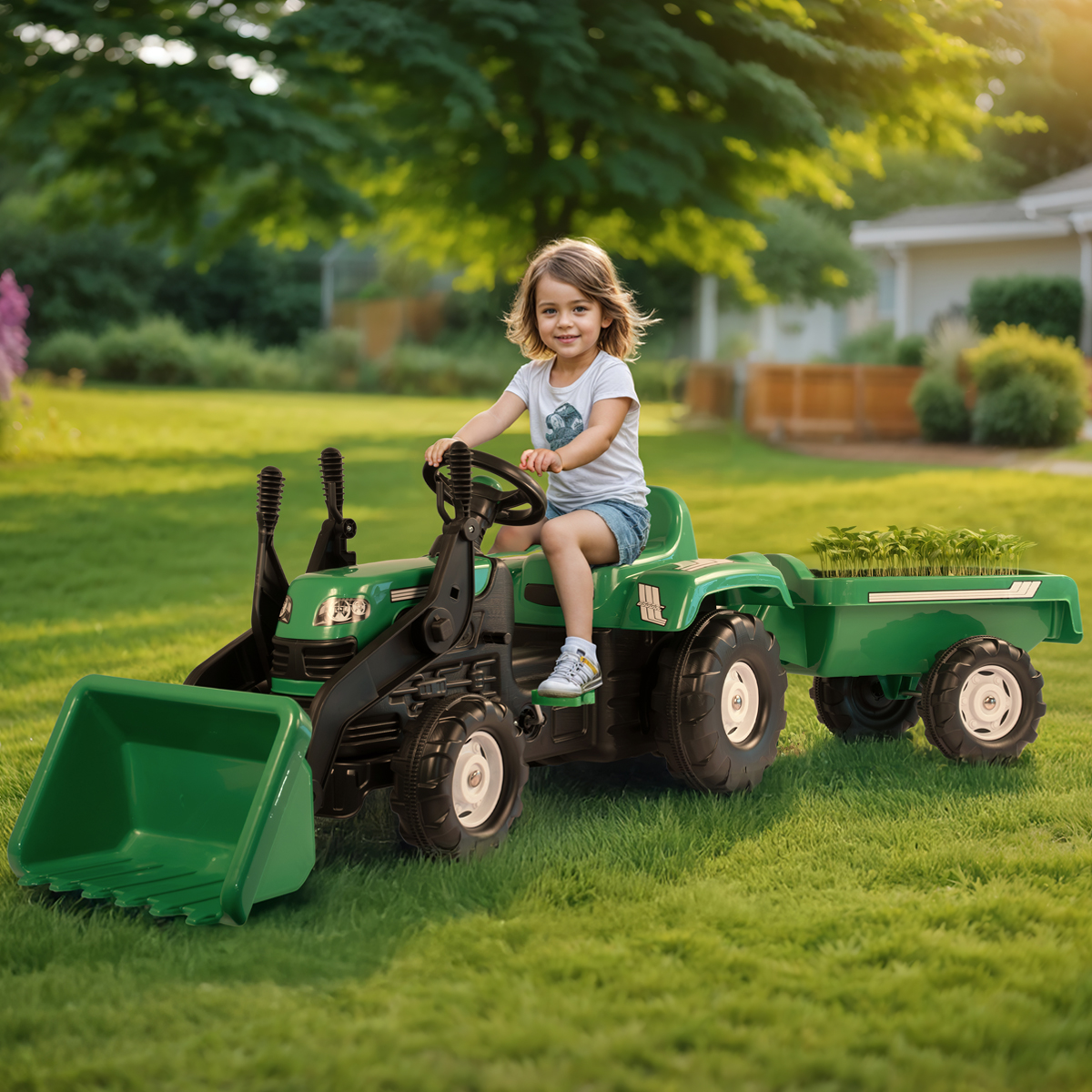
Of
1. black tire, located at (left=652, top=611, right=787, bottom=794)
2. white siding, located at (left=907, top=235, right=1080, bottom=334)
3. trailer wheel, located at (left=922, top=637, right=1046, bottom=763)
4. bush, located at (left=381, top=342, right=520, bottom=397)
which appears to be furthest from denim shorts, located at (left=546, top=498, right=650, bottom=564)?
bush, located at (left=381, top=342, right=520, bottom=397)

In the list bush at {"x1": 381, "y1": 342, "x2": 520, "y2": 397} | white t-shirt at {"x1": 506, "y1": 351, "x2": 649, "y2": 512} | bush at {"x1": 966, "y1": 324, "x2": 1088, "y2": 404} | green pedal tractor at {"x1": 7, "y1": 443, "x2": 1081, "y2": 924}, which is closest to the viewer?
green pedal tractor at {"x1": 7, "y1": 443, "x2": 1081, "y2": 924}

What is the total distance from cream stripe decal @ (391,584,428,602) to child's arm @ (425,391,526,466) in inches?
14.5

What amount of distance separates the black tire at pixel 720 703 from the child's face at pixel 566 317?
3.14ft

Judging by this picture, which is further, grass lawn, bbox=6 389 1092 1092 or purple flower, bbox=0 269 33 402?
purple flower, bbox=0 269 33 402

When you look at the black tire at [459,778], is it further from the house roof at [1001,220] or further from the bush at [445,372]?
the bush at [445,372]

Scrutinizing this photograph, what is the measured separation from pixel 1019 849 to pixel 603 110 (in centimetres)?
1049

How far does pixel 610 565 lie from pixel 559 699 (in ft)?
1.76

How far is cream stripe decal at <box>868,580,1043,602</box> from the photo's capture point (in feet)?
15.4

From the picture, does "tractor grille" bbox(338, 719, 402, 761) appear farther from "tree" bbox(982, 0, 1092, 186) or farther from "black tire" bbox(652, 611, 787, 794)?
"tree" bbox(982, 0, 1092, 186)

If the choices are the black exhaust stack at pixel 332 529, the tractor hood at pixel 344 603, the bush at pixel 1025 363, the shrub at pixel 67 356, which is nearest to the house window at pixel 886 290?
the bush at pixel 1025 363

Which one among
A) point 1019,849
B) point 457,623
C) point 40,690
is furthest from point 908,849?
point 40,690

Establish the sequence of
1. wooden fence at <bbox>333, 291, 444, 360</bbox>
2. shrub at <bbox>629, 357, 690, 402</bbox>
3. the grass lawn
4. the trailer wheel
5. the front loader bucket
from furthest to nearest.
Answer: wooden fence at <bbox>333, 291, 444, 360</bbox>
shrub at <bbox>629, 357, 690, 402</bbox>
the trailer wheel
the front loader bucket
the grass lawn

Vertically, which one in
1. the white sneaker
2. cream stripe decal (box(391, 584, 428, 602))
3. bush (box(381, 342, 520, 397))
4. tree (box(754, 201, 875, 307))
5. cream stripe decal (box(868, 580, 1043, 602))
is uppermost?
tree (box(754, 201, 875, 307))

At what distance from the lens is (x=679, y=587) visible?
13.7 ft
